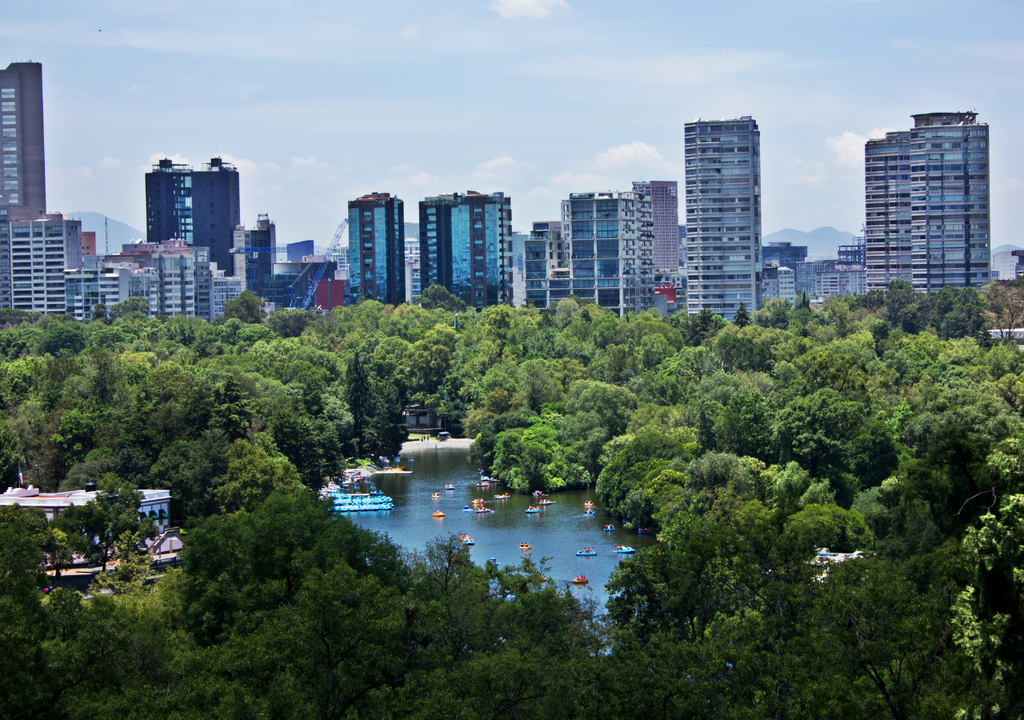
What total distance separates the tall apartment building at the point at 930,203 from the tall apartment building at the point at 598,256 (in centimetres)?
2062

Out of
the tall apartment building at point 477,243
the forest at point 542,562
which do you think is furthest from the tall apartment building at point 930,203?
the tall apartment building at point 477,243

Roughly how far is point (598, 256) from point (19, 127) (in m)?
78.3

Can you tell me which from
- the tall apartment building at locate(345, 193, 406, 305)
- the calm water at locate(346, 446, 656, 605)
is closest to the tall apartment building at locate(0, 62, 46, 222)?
the tall apartment building at locate(345, 193, 406, 305)

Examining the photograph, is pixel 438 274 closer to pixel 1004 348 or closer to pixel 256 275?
pixel 256 275

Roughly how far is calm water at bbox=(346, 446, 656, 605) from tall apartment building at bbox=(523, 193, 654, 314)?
47.0 metres

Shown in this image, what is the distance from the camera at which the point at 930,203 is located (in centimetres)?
9738

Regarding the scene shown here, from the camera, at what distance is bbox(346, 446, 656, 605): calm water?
37.6m

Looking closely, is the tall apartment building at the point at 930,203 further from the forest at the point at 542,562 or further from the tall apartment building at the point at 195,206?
the tall apartment building at the point at 195,206

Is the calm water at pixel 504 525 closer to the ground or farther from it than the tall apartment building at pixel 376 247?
closer to the ground

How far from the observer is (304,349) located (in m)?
77.3

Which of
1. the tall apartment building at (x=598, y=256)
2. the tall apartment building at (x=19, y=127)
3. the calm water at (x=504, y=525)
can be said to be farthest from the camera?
the tall apartment building at (x=19, y=127)

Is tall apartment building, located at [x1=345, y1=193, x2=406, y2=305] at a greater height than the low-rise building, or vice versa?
tall apartment building, located at [x1=345, y1=193, x2=406, y2=305]

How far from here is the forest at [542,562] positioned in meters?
16.4

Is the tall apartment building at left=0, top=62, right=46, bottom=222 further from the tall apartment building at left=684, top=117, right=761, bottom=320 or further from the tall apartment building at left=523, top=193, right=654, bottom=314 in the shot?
the tall apartment building at left=684, top=117, right=761, bottom=320
